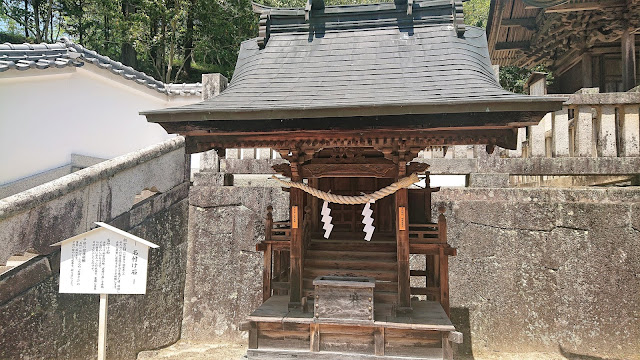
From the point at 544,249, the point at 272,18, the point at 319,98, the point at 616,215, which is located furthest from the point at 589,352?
the point at 272,18

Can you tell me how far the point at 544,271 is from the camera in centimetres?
715

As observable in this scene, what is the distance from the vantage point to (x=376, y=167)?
557 cm

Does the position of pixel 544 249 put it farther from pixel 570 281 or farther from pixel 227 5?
pixel 227 5

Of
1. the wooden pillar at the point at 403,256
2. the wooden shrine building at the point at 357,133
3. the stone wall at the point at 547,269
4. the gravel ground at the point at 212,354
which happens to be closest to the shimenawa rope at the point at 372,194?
the wooden shrine building at the point at 357,133

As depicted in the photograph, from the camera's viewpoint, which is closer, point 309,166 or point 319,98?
point 319,98

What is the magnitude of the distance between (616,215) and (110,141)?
37.0 ft

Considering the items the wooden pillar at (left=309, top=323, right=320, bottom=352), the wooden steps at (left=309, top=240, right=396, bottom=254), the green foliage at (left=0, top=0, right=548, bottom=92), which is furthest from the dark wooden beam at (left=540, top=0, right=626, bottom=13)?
the green foliage at (left=0, top=0, right=548, bottom=92)

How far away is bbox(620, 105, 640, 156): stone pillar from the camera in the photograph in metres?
6.95

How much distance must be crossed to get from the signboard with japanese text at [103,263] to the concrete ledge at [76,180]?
171cm

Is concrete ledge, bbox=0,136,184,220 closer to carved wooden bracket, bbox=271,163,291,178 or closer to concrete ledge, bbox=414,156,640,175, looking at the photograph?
carved wooden bracket, bbox=271,163,291,178

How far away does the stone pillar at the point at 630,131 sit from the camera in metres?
6.95

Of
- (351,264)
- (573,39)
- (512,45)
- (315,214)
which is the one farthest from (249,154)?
(512,45)

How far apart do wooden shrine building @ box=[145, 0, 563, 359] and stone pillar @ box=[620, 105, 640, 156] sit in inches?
128

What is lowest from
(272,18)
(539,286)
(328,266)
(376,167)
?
(539,286)
